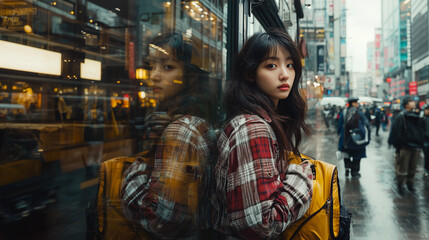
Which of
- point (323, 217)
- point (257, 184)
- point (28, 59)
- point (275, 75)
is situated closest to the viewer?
point (257, 184)

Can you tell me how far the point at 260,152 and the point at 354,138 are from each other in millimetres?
7530

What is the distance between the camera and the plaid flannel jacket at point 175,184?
5.45ft

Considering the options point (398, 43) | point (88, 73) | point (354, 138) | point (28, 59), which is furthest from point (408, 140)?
point (398, 43)

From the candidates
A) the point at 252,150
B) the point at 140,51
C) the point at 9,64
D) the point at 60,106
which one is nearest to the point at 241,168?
the point at 252,150

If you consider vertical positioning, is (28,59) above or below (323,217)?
above

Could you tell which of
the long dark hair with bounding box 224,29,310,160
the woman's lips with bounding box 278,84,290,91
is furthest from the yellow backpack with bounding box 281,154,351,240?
the woman's lips with bounding box 278,84,290,91

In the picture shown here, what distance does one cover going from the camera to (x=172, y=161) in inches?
70.1

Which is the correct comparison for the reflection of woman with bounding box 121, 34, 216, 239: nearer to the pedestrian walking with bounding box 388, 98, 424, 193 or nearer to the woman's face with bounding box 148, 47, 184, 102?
the woman's face with bounding box 148, 47, 184, 102

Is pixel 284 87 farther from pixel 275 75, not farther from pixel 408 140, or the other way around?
pixel 408 140

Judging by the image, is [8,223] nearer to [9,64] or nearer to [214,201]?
[9,64]

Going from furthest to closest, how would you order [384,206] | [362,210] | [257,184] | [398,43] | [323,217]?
[398,43] < [384,206] < [362,210] < [323,217] < [257,184]

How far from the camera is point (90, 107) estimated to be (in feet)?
8.56

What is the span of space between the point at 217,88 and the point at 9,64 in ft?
5.52

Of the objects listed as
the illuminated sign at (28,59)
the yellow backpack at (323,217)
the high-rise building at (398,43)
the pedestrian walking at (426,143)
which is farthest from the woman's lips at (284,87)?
the high-rise building at (398,43)
